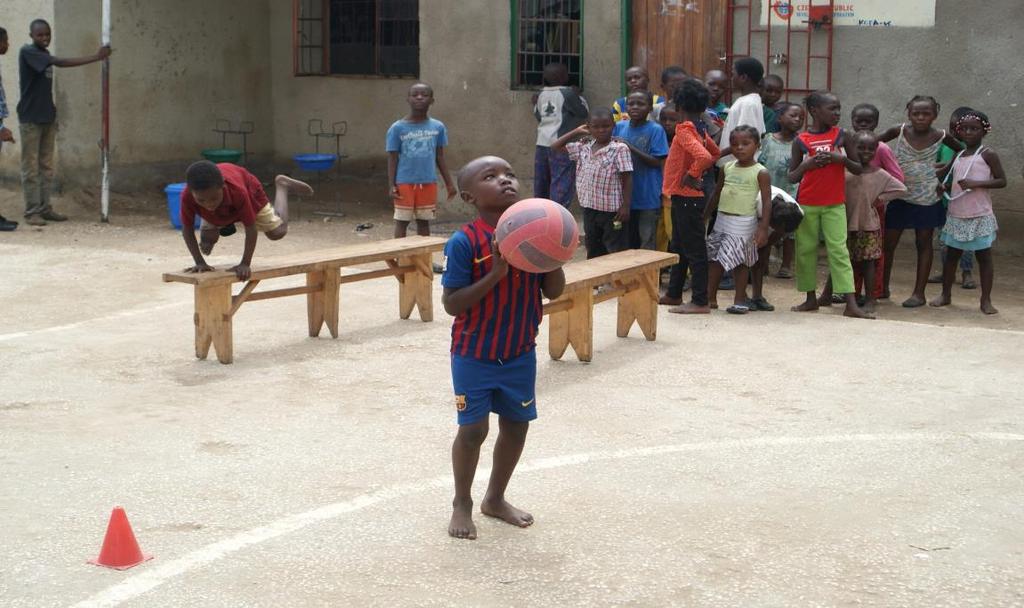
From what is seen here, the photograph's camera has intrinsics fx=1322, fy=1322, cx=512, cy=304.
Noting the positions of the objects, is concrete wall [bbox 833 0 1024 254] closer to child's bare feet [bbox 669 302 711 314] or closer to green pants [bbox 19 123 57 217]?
child's bare feet [bbox 669 302 711 314]

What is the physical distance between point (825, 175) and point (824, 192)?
0.40 feet

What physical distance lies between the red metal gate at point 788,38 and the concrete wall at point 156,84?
23.6 ft

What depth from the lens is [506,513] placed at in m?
5.10

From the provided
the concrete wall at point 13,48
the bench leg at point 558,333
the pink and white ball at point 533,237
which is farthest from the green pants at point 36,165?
the pink and white ball at point 533,237

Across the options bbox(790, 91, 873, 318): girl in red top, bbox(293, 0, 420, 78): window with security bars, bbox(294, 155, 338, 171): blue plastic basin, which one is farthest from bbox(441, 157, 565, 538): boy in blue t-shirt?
bbox(293, 0, 420, 78): window with security bars

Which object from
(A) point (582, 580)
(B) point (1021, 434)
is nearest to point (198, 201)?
(A) point (582, 580)

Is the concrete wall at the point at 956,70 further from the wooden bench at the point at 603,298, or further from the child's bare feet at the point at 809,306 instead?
the wooden bench at the point at 603,298

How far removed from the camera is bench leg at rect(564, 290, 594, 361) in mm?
7918

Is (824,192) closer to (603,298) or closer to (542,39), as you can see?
(603,298)

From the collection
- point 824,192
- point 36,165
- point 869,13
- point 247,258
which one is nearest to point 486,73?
point 869,13

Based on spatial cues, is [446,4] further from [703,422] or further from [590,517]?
[590,517]

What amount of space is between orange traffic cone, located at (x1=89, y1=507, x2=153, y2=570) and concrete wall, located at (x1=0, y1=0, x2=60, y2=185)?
1083 centimetres

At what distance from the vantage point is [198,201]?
7.90 meters

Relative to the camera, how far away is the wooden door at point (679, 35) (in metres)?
12.2
